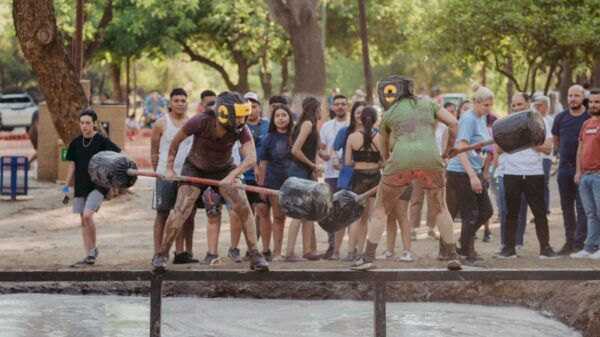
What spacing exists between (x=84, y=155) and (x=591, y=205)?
17.3 ft

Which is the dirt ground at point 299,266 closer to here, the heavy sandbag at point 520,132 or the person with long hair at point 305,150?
the person with long hair at point 305,150

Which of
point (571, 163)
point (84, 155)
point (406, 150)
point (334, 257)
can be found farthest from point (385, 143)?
point (571, 163)

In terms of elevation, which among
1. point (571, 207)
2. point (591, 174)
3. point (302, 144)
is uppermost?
point (302, 144)

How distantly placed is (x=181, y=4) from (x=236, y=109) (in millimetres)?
31999

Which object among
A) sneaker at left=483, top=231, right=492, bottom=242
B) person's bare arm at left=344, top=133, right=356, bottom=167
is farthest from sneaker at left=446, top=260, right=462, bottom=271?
sneaker at left=483, top=231, right=492, bottom=242

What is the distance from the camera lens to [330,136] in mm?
14297

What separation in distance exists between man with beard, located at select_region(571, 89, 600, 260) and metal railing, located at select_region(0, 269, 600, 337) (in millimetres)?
4057

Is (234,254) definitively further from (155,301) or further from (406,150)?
(155,301)

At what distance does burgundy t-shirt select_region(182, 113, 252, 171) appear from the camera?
1012 cm

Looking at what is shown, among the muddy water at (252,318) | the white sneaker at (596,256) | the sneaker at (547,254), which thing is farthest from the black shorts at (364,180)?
the white sneaker at (596,256)

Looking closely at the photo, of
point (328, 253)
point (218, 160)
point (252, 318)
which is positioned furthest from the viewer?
point (328, 253)

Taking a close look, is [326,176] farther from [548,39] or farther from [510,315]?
[548,39]

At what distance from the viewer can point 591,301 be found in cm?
1134

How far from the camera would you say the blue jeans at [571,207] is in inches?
548
